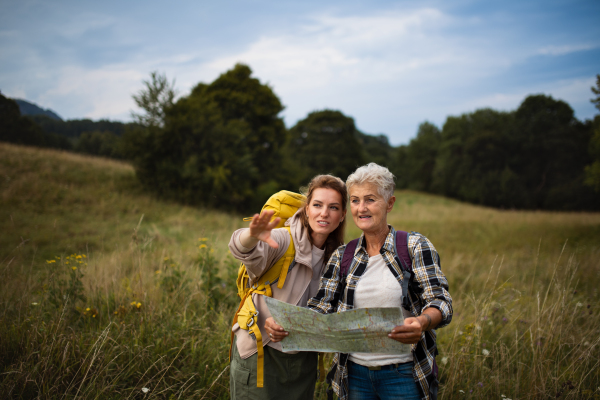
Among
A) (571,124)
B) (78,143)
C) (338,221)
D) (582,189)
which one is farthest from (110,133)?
(571,124)

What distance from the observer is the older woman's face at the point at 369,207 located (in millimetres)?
1877

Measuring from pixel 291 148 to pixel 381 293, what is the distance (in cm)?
3714

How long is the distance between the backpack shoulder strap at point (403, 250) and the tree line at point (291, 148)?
509 inches

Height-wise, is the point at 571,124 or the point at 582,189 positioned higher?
the point at 571,124

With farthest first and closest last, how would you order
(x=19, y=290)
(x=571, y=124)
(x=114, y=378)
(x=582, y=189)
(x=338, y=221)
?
(x=571, y=124) → (x=582, y=189) → (x=19, y=290) → (x=114, y=378) → (x=338, y=221)

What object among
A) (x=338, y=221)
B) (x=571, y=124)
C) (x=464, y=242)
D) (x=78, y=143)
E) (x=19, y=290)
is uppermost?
(x=571, y=124)

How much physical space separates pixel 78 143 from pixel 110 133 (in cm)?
155

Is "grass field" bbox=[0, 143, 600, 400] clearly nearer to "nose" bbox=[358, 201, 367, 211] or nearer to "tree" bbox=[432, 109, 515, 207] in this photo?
"nose" bbox=[358, 201, 367, 211]

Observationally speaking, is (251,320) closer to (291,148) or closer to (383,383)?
(383,383)

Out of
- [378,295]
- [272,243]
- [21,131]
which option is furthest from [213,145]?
[378,295]

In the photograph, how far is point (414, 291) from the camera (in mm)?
1762

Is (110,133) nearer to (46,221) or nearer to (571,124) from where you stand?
(46,221)

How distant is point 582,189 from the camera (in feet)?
86.5

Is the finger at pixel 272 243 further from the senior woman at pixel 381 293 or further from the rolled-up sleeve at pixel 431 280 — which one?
the rolled-up sleeve at pixel 431 280
